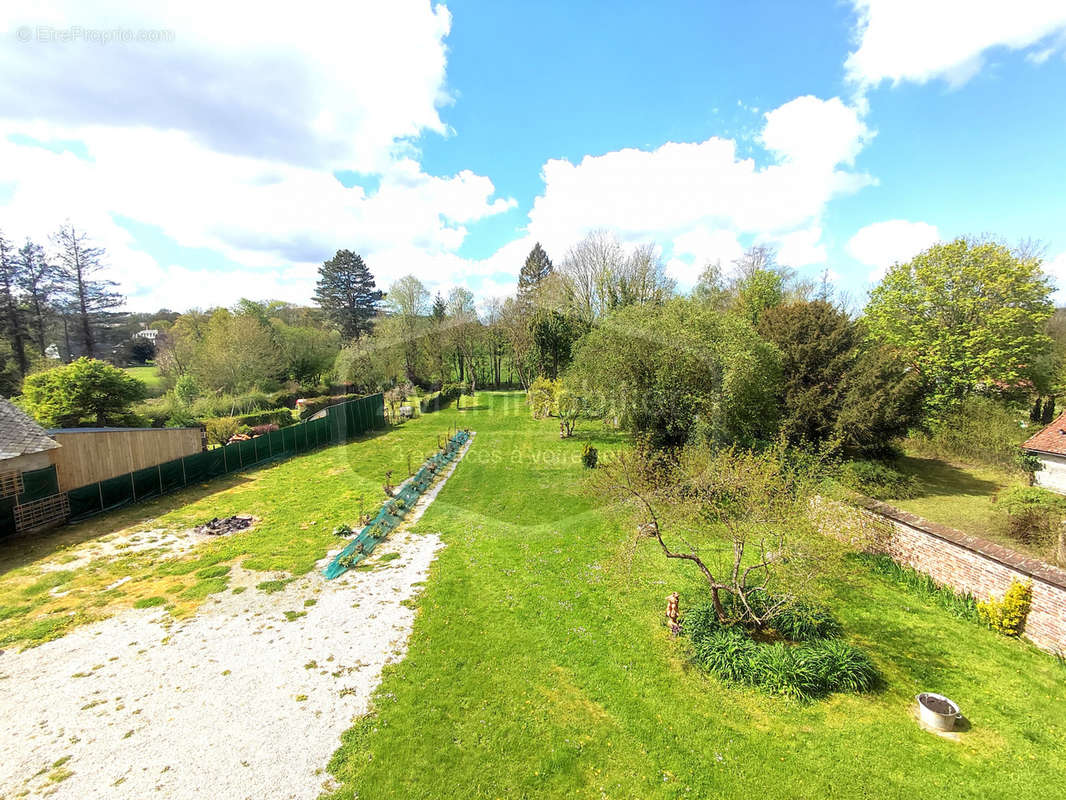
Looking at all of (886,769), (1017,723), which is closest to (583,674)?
(886,769)

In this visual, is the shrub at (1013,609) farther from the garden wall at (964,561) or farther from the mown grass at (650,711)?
the mown grass at (650,711)

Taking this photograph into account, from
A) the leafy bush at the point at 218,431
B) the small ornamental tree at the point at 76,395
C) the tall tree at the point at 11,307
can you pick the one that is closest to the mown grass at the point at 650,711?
the leafy bush at the point at 218,431

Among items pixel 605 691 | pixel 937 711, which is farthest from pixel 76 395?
pixel 937 711

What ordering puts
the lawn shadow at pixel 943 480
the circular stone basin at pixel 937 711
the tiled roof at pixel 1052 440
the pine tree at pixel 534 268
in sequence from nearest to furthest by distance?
the circular stone basin at pixel 937 711
the tiled roof at pixel 1052 440
the lawn shadow at pixel 943 480
the pine tree at pixel 534 268

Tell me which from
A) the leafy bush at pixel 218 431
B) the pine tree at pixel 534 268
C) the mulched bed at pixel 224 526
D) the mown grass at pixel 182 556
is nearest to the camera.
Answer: the mown grass at pixel 182 556

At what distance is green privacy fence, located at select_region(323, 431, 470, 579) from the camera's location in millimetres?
11797

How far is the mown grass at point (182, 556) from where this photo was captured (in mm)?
9820

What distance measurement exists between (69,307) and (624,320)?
1697 inches

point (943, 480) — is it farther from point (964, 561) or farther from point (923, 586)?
point (964, 561)

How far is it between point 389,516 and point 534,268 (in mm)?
46646

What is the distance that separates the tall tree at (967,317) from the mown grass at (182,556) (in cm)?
2756

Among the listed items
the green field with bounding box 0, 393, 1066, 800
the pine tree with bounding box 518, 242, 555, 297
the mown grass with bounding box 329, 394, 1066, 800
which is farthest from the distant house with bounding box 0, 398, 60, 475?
the pine tree with bounding box 518, 242, 555, 297

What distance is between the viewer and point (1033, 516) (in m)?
12.0

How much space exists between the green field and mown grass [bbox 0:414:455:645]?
0.09 meters
